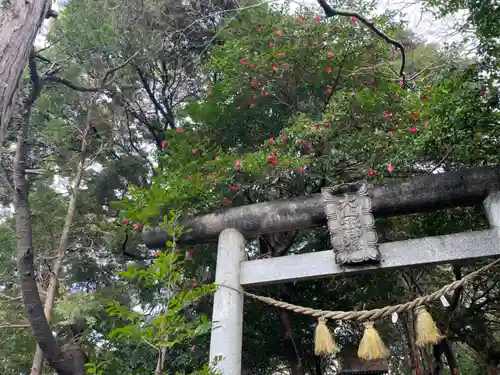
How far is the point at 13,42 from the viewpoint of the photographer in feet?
7.47

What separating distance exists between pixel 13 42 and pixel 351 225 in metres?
2.75

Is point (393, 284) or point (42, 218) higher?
point (42, 218)

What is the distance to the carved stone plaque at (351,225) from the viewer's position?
3.38m

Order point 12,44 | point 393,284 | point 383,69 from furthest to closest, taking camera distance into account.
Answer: point 393,284, point 383,69, point 12,44

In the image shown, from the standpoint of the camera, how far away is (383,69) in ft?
16.9

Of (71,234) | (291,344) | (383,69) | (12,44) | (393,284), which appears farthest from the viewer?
(71,234)

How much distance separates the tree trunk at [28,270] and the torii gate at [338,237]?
1.62 meters

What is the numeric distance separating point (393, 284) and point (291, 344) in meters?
1.89

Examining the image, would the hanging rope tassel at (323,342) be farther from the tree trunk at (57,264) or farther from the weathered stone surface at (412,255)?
the tree trunk at (57,264)

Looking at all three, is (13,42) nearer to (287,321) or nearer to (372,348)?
(372,348)

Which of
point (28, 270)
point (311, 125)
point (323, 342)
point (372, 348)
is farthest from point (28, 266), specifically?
point (372, 348)

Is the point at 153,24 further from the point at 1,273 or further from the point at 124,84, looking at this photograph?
the point at 1,273

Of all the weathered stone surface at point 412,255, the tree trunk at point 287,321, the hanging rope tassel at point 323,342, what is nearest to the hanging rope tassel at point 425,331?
the weathered stone surface at point 412,255

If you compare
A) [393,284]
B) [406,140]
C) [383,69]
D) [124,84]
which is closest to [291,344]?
[393,284]
